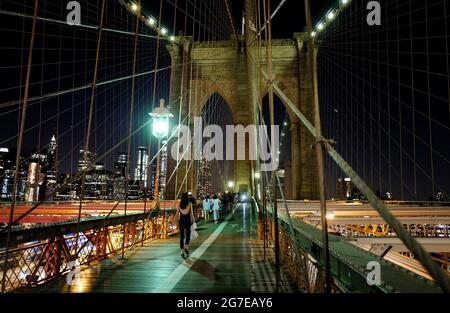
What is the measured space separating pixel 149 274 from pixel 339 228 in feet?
28.9

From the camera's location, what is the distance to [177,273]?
3771 mm

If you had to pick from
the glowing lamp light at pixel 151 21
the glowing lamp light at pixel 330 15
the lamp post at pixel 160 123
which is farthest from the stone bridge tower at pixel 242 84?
the lamp post at pixel 160 123

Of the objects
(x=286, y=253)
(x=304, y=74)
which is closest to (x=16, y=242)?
(x=286, y=253)

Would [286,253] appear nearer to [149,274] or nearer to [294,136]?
[149,274]

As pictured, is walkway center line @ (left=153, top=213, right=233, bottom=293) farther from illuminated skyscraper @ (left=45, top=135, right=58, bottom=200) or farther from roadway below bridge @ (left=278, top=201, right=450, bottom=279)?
roadway below bridge @ (left=278, top=201, right=450, bottom=279)

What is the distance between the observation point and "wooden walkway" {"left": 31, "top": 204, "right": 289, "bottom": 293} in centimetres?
316

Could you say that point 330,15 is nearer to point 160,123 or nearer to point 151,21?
point 151,21

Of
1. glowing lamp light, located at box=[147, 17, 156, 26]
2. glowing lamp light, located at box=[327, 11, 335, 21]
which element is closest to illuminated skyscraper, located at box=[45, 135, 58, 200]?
glowing lamp light, located at box=[147, 17, 156, 26]

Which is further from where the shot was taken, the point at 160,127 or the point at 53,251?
the point at 160,127

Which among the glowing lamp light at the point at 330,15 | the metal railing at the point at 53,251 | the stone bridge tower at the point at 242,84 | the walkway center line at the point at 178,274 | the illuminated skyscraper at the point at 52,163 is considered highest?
the glowing lamp light at the point at 330,15

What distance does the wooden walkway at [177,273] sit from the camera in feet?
10.4

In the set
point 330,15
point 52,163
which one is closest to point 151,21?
point 52,163

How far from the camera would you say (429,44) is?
8.77 meters

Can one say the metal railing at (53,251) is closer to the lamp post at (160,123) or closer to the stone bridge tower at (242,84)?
the lamp post at (160,123)
